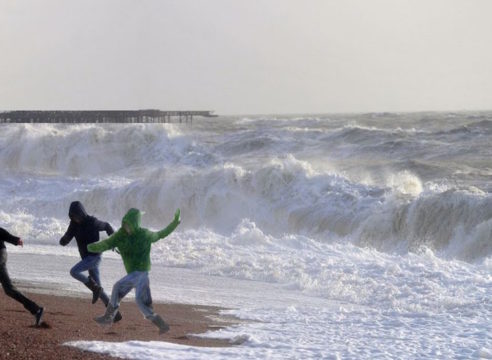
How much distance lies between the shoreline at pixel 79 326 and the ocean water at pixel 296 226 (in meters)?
0.33

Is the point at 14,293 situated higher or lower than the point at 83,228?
lower

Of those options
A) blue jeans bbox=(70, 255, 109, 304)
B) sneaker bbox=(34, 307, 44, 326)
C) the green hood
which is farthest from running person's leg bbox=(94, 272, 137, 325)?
blue jeans bbox=(70, 255, 109, 304)

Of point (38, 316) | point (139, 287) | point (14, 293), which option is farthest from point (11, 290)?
point (139, 287)

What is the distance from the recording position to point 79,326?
10367 millimetres

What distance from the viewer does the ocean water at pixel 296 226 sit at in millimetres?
11445

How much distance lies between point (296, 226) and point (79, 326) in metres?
17.3

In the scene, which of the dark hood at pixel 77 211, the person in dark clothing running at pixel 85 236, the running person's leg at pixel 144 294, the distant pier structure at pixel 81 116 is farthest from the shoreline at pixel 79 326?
the distant pier structure at pixel 81 116

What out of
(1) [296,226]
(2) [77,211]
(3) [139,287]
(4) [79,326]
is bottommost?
(1) [296,226]

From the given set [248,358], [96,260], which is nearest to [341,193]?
[96,260]

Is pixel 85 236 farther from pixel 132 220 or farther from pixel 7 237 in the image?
pixel 132 220

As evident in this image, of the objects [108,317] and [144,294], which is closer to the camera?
[144,294]

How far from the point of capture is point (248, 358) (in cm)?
916

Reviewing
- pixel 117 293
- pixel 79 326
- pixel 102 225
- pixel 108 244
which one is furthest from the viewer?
pixel 102 225

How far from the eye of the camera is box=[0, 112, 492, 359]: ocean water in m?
11.4
